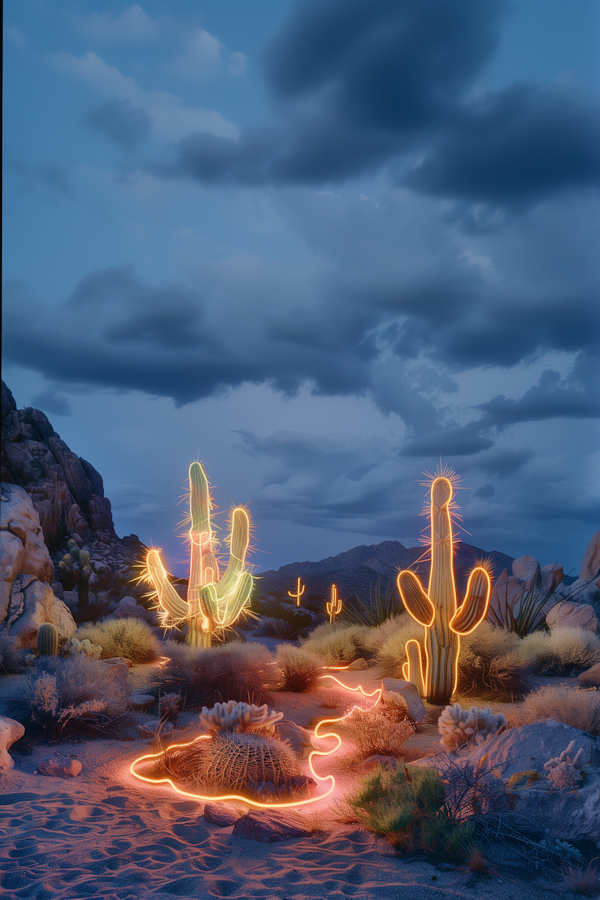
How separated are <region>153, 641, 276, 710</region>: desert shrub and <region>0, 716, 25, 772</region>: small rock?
237 cm

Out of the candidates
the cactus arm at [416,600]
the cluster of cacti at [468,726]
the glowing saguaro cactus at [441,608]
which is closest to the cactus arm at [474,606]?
the glowing saguaro cactus at [441,608]

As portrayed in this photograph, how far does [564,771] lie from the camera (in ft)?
14.4

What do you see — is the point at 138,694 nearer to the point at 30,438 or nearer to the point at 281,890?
the point at 281,890

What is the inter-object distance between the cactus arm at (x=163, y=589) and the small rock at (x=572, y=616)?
1084 centimetres

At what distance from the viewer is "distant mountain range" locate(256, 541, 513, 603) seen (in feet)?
94.9

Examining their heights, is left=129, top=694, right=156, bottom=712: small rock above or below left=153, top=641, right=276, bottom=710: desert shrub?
below

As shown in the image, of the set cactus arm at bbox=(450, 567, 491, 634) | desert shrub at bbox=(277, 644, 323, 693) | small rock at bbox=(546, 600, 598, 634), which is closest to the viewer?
cactus arm at bbox=(450, 567, 491, 634)

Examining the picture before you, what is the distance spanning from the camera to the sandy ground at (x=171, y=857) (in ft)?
11.5

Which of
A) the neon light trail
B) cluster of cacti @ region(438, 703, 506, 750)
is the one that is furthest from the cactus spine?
cluster of cacti @ region(438, 703, 506, 750)

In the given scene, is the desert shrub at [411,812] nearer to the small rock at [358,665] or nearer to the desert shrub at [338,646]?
the small rock at [358,665]

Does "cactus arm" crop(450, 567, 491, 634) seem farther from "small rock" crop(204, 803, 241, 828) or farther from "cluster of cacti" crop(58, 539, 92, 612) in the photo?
"cluster of cacti" crop(58, 539, 92, 612)

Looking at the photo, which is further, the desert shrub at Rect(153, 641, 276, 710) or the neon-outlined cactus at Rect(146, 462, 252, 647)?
the neon-outlined cactus at Rect(146, 462, 252, 647)

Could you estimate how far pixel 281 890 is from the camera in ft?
11.5

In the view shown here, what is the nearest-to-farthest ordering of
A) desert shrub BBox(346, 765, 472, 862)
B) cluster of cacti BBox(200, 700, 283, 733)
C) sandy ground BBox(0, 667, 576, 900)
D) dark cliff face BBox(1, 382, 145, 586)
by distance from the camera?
sandy ground BBox(0, 667, 576, 900) < desert shrub BBox(346, 765, 472, 862) < cluster of cacti BBox(200, 700, 283, 733) < dark cliff face BBox(1, 382, 145, 586)
